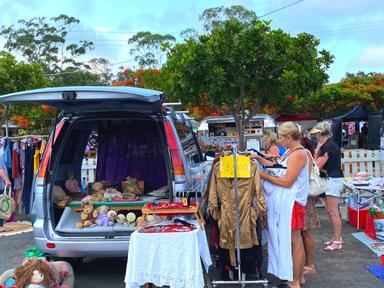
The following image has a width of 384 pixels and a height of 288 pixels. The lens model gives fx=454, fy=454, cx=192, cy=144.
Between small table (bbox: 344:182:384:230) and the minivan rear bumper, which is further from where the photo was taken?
small table (bbox: 344:182:384:230)

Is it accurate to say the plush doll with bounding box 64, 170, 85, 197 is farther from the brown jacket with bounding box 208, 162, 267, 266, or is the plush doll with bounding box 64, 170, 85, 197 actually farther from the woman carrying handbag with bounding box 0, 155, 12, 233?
the woman carrying handbag with bounding box 0, 155, 12, 233

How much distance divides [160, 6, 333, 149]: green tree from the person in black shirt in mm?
4746

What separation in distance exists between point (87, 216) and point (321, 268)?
2800 millimetres

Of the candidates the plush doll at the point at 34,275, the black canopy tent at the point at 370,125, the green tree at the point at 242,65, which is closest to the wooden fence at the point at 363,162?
the green tree at the point at 242,65

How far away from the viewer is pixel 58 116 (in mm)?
5164

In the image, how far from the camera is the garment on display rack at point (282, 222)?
442 centimetres

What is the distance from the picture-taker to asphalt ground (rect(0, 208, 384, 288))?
490cm

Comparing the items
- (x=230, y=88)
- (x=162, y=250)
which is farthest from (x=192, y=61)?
(x=162, y=250)

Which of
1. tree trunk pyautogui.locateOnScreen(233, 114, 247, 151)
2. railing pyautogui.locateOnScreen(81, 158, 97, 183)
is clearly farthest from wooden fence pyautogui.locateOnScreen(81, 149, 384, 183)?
railing pyautogui.locateOnScreen(81, 158, 97, 183)

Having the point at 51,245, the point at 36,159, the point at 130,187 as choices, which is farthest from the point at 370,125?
the point at 51,245

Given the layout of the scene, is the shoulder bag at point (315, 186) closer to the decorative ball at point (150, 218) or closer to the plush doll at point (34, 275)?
the decorative ball at point (150, 218)

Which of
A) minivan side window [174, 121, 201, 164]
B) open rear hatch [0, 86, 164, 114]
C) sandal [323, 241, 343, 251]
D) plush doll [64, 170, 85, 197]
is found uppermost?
open rear hatch [0, 86, 164, 114]

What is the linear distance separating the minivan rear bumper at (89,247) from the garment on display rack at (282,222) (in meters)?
1.47

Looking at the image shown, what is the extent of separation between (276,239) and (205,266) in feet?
2.62
